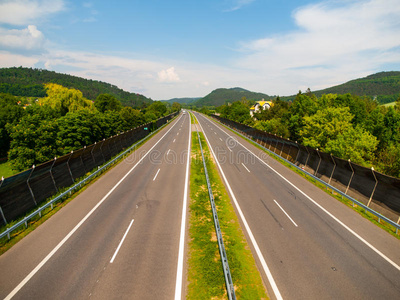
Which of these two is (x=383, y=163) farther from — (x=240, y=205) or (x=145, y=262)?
(x=145, y=262)

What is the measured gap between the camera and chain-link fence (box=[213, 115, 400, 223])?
13.5 meters

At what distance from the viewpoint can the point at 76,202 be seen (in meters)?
15.6

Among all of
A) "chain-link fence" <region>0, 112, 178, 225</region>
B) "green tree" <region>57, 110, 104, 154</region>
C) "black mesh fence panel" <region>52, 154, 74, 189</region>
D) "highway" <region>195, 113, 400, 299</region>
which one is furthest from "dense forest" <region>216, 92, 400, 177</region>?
"green tree" <region>57, 110, 104, 154</region>

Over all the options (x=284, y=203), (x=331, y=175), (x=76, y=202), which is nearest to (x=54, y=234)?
(x=76, y=202)

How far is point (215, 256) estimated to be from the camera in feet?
32.6

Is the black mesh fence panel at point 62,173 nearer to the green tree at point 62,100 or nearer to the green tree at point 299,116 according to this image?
the green tree at point 62,100

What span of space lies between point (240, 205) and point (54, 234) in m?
11.9

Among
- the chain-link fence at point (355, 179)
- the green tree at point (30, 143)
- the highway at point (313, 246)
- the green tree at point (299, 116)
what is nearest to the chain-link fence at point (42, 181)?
the green tree at point (30, 143)

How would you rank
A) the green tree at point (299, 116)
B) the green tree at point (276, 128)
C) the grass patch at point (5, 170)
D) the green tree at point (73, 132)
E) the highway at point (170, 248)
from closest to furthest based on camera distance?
the highway at point (170, 248), the green tree at point (73, 132), the grass patch at point (5, 170), the green tree at point (276, 128), the green tree at point (299, 116)

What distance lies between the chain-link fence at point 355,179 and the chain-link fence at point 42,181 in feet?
77.5

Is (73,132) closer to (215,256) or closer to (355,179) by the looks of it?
(215,256)

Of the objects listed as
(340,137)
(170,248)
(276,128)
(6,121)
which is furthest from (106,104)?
(170,248)

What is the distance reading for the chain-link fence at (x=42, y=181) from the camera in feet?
39.9

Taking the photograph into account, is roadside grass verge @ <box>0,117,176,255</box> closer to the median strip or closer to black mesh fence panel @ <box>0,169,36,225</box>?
black mesh fence panel @ <box>0,169,36,225</box>
